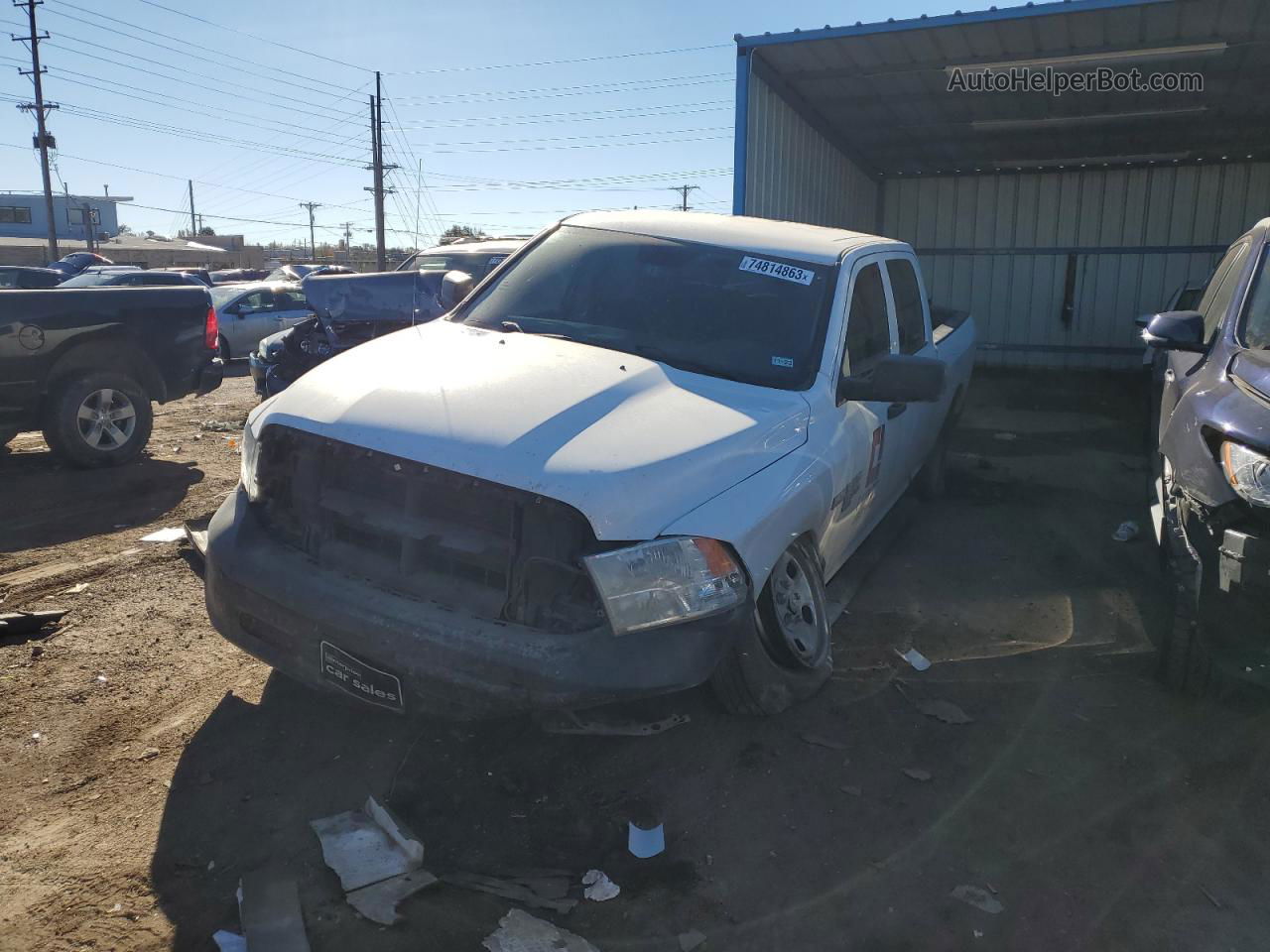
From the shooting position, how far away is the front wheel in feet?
11.5

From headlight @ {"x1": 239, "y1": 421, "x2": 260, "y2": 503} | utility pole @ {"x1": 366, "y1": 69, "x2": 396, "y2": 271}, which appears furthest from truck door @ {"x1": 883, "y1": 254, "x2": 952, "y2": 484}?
utility pole @ {"x1": 366, "y1": 69, "x2": 396, "y2": 271}

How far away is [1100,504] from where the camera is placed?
736 centimetres

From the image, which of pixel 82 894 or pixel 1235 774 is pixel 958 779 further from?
pixel 82 894

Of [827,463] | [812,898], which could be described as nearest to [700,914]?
[812,898]

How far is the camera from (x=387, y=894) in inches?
107

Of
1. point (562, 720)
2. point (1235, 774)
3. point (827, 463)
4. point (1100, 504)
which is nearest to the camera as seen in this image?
point (562, 720)

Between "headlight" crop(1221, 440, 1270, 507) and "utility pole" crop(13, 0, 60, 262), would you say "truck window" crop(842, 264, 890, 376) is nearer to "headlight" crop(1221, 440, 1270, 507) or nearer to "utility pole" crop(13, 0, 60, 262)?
"headlight" crop(1221, 440, 1270, 507)

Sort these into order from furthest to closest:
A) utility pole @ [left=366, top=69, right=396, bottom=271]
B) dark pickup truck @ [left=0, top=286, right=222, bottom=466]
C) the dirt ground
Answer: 1. utility pole @ [left=366, top=69, right=396, bottom=271]
2. dark pickup truck @ [left=0, top=286, right=222, bottom=466]
3. the dirt ground

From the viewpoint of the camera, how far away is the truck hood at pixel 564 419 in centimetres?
292

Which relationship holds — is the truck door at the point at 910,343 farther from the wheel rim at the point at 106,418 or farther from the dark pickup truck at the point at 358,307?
the wheel rim at the point at 106,418

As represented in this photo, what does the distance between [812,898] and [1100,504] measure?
5521mm

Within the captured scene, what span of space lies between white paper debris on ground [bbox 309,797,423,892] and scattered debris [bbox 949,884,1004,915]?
62.1 inches

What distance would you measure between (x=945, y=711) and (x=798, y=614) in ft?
2.58

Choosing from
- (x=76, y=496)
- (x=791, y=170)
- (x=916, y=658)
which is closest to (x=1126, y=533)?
(x=916, y=658)
